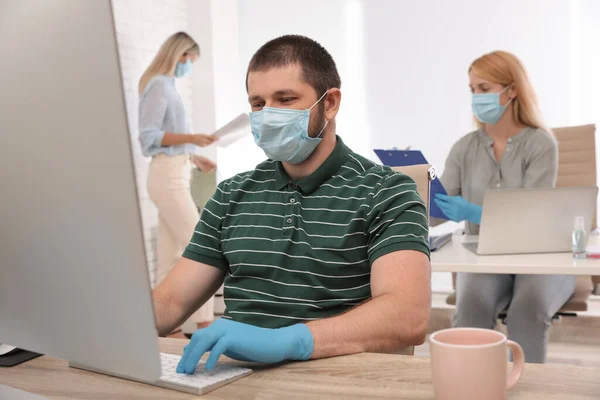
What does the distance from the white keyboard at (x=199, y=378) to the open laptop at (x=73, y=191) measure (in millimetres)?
195

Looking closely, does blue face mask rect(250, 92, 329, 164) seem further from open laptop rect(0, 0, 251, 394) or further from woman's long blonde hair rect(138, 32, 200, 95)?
woman's long blonde hair rect(138, 32, 200, 95)

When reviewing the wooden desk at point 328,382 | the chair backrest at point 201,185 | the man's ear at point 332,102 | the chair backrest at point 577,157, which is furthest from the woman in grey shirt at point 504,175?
the chair backrest at point 201,185

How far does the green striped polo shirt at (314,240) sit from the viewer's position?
1205 mm

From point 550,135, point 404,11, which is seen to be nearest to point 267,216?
point 550,135

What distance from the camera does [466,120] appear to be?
13.5 ft

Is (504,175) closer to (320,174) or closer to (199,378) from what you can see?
(320,174)

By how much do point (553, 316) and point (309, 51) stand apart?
1.42 metres

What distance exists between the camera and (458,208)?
7.69 feet

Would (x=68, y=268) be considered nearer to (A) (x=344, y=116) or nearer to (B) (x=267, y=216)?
(B) (x=267, y=216)

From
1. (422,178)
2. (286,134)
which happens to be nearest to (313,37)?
(422,178)

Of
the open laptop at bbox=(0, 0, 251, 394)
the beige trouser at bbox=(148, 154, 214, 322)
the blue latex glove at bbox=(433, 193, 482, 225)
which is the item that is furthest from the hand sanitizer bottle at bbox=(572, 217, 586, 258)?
the beige trouser at bbox=(148, 154, 214, 322)

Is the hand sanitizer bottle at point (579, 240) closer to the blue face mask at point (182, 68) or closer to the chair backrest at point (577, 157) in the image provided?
the chair backrest at point (577, 157)

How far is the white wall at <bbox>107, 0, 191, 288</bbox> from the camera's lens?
167 inches

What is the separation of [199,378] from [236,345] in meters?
0.06
